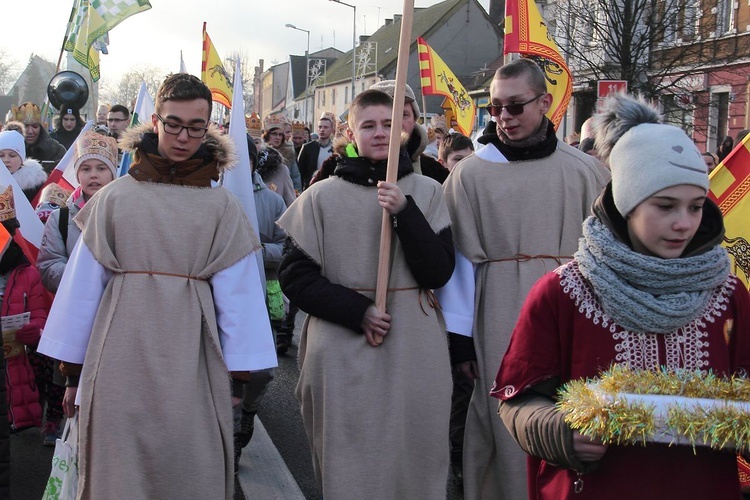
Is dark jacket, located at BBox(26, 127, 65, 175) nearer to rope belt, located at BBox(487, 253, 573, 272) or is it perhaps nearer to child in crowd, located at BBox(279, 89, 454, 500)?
child in crowd, located at BBox(279, 89, 454, 500)

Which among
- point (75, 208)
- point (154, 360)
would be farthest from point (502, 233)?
point (75, 208)

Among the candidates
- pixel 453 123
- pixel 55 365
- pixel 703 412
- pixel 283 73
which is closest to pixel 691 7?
pixel 453 123

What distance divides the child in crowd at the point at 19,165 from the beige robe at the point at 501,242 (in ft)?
16.4

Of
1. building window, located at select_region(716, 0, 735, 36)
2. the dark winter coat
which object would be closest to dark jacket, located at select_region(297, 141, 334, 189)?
the dark winter coat

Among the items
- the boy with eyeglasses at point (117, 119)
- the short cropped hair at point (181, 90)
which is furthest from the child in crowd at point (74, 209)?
the boy with eyeglasses at point (117, 119)

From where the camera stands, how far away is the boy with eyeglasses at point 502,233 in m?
4.36

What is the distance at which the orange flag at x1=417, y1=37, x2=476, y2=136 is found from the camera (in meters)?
13.1

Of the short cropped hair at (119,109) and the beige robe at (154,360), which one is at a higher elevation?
the short cropped hair at (119,109)

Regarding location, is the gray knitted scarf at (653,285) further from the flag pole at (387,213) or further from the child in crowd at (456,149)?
the child in crowd at (456,149)

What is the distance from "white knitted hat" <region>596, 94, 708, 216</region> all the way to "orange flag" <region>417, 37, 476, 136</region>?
10.4 m

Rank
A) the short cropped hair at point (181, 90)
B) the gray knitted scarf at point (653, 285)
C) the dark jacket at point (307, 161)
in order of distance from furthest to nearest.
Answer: the dark jacket at point (307, 161), the short cropped hair at point (181, 90), the gray knitted scarf at point (653, 285)

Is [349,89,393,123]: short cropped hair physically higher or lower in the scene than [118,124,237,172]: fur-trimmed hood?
higher

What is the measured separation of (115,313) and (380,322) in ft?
3.59

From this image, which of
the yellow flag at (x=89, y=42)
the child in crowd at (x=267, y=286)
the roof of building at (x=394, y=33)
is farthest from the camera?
the roof of building at (x=394, y=33)
